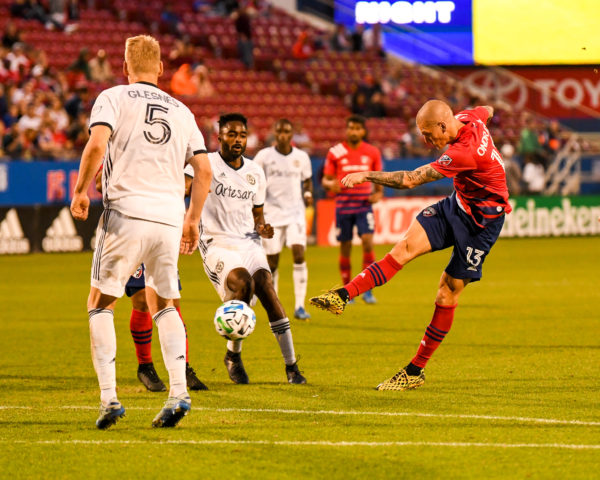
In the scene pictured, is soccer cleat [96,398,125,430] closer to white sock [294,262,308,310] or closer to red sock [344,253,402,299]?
red sock [344,253,402,299]

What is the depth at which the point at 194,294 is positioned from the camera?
56.3ft

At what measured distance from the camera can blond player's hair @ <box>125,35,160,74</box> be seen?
268 inches

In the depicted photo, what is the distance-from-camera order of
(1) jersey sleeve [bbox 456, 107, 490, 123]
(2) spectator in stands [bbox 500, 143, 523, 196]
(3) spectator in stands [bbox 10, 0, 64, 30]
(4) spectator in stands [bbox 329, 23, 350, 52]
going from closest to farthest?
(1) jersey sleeve [bbox 456, 107, 490, 123]
(3) spectator in stands [bbox 10, 0, 64, 30]
(2) spectator in stands [bbox 500, 143, 523, 196]
(4) spectator in stands [bbox 329, 23, 350, 52]

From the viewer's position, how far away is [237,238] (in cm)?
933

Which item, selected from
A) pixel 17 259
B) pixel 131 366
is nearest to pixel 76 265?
pixel 17 259

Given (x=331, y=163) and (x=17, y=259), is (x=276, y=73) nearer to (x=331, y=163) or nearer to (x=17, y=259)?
(x=17, y=259)

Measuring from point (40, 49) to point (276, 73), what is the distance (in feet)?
26.7

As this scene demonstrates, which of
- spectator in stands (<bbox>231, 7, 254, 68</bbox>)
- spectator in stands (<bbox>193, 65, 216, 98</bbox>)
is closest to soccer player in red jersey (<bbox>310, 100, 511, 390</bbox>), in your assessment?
spectator in stands (<bbox>193, 65, 216, 98</bbox>)

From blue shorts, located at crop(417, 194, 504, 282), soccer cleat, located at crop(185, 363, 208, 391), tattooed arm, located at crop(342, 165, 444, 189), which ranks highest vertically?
tattooed arm, located at crop(342, 165, 444, 189)

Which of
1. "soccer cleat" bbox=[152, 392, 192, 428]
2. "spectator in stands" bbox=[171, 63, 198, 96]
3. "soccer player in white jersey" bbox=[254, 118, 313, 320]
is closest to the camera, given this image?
"soccer cleat" bbox=[152, 392, 192, 428]

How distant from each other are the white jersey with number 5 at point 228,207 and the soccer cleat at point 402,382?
173 centimetres

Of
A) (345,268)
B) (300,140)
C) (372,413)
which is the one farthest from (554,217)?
(372,413)

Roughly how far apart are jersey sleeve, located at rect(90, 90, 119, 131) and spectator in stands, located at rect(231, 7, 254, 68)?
27.1 metres

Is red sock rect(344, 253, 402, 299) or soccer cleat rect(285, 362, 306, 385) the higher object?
red sock rect(344, 253, 402, 299)
